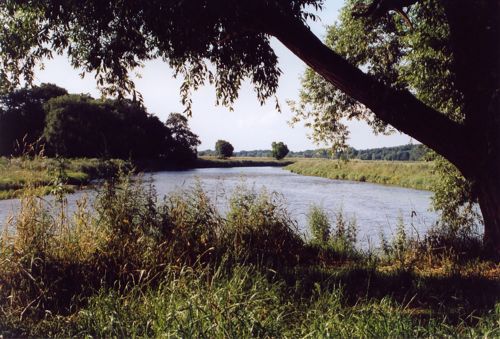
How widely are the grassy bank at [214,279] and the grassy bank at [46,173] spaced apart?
1.95 feet

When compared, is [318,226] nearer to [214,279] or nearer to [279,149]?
[214,279]

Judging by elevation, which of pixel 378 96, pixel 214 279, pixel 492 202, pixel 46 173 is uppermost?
pixel 378 96

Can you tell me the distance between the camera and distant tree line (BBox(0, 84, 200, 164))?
32.0m

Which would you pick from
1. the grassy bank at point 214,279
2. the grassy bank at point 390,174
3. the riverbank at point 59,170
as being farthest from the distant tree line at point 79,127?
the grassy bank at point 390,174

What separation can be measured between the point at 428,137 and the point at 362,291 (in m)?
2.81

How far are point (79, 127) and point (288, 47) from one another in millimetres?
30427

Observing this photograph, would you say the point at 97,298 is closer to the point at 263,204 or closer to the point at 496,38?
the point at 263,204

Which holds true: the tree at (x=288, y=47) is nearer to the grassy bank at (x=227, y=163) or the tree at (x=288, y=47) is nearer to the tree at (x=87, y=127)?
the tree at (x=87, y=127)

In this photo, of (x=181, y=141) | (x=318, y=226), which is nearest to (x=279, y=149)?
(x=181, y=141)

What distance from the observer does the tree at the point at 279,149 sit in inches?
3740

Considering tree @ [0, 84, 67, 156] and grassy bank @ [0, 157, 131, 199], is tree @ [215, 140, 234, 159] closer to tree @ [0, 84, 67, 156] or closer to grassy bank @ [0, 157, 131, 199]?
tree @ [0, 84, 67, 156]

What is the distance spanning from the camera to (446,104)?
30.4 feet

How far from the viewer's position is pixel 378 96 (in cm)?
677

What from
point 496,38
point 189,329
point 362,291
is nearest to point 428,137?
point 496,38
